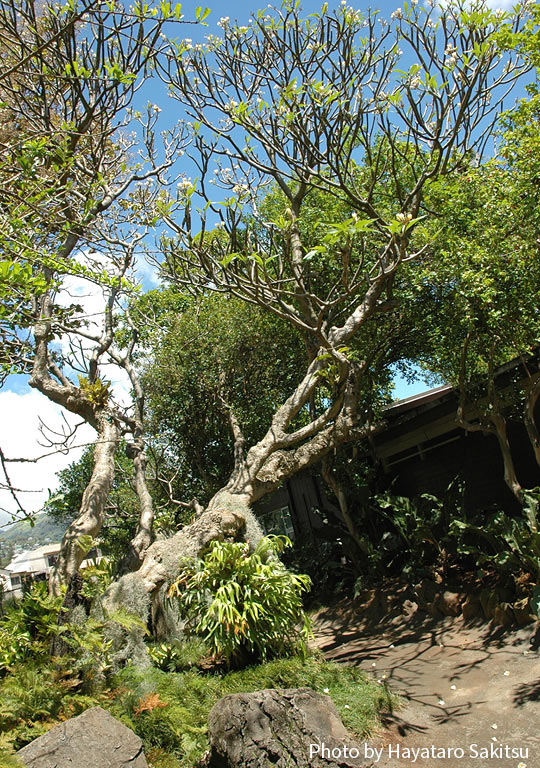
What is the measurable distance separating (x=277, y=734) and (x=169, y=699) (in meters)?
1.68

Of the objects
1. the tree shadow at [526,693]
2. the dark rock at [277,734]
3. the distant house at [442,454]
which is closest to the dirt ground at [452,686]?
the tree shadow at [526,693]

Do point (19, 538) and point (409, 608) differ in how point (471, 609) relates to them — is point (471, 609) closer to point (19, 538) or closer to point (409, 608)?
point (409, 608)

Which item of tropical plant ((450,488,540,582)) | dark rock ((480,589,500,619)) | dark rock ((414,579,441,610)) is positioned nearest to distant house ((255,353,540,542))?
dark rock ((414,579,441,610))

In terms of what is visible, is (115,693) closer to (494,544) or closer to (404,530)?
(494,544)

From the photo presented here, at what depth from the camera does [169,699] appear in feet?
17.6

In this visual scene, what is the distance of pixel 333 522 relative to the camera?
11.1 m

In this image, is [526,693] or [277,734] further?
[526,693]

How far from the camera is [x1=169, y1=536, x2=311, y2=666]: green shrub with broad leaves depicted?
6300 mm

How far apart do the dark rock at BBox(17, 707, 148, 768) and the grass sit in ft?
0.66

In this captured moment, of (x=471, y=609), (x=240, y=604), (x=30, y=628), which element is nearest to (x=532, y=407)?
(x=471, y=609)

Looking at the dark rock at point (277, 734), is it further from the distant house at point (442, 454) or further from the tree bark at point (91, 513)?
the distant house at point (442, 454)

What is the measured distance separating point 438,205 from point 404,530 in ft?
17.9

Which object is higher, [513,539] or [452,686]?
[513,539]

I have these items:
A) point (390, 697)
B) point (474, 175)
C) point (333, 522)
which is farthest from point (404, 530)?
point (474, 175)
